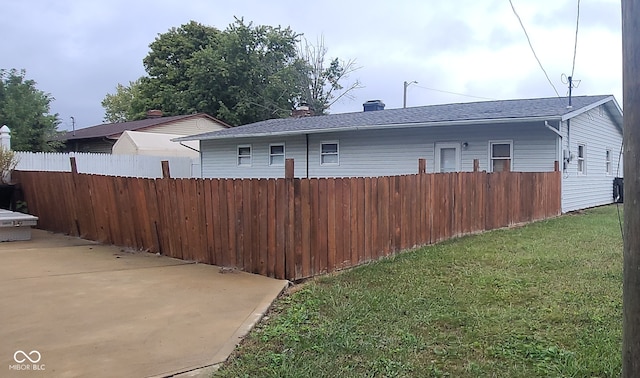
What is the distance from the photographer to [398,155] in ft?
53.2

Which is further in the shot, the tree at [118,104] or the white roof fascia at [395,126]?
the tree at [118,104]

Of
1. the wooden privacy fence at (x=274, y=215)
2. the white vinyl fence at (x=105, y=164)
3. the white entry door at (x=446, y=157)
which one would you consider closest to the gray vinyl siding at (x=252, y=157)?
the white vinyl fence at (x=105, y=164)

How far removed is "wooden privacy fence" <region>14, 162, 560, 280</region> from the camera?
19.3ft

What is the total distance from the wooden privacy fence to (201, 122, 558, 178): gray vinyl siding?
14.1 ft

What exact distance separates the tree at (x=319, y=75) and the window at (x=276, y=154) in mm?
19452

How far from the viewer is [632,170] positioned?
213 cm

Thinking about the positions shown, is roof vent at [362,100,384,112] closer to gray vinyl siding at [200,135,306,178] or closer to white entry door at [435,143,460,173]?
gray vinyl siding at [200,135,306,178]

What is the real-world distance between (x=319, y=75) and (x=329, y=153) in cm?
2255

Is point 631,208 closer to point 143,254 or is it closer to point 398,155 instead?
point 143,254

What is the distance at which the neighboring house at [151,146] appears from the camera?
72.2 ft

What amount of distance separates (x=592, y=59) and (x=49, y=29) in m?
17.2

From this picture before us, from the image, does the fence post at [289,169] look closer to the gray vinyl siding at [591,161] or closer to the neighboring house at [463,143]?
the neighboring house at [463,143]

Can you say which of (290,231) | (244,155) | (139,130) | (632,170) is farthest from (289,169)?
(139,130)

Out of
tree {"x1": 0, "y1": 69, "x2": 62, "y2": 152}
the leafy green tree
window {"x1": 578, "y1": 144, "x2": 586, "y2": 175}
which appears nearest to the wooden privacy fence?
window {"x1": 578, "y1": 144, "x2": 586, "y2": 175}
